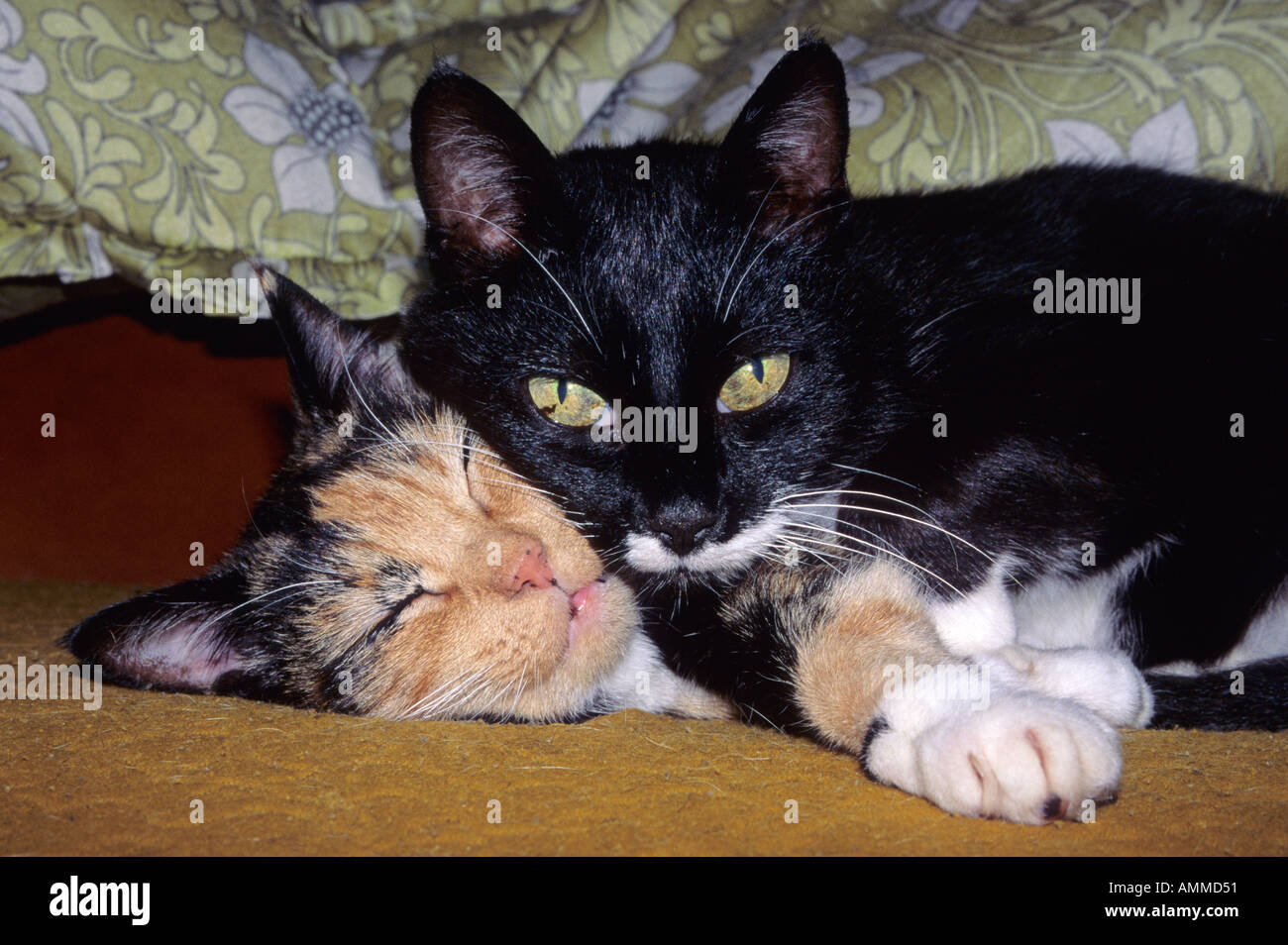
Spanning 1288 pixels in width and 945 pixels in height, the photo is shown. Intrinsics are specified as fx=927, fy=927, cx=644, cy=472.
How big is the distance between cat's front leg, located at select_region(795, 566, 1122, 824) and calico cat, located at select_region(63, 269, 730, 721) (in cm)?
33

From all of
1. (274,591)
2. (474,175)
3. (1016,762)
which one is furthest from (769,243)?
(274,591)

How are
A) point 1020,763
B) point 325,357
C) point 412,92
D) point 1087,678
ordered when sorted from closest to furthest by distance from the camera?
point 1020,763 < point 1087,678 < point 325,357 < point 412,92

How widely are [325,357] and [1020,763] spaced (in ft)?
4.52

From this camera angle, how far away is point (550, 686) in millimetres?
1482

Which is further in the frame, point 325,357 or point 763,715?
point 325,357

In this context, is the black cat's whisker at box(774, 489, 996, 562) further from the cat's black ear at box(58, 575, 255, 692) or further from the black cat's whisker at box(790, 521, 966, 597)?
the cat's black ear at box(58, 575, 255, 692)

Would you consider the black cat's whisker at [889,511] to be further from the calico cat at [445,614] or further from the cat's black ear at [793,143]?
the cat's black ear at [793,143]

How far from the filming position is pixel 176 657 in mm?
1512

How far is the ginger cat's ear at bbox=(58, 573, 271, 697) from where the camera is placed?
4.49 feet

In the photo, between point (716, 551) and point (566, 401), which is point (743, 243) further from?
point (716, 551)

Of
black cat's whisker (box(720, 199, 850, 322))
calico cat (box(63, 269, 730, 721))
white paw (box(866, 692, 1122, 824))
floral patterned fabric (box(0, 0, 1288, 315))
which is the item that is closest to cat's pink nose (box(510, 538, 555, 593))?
calico cat (box(63, 269, 730, 721))

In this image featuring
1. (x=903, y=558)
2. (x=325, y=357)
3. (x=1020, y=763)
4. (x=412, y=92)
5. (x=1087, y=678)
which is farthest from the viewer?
A: (x=412, y=92)

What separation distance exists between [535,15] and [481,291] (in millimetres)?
1179
